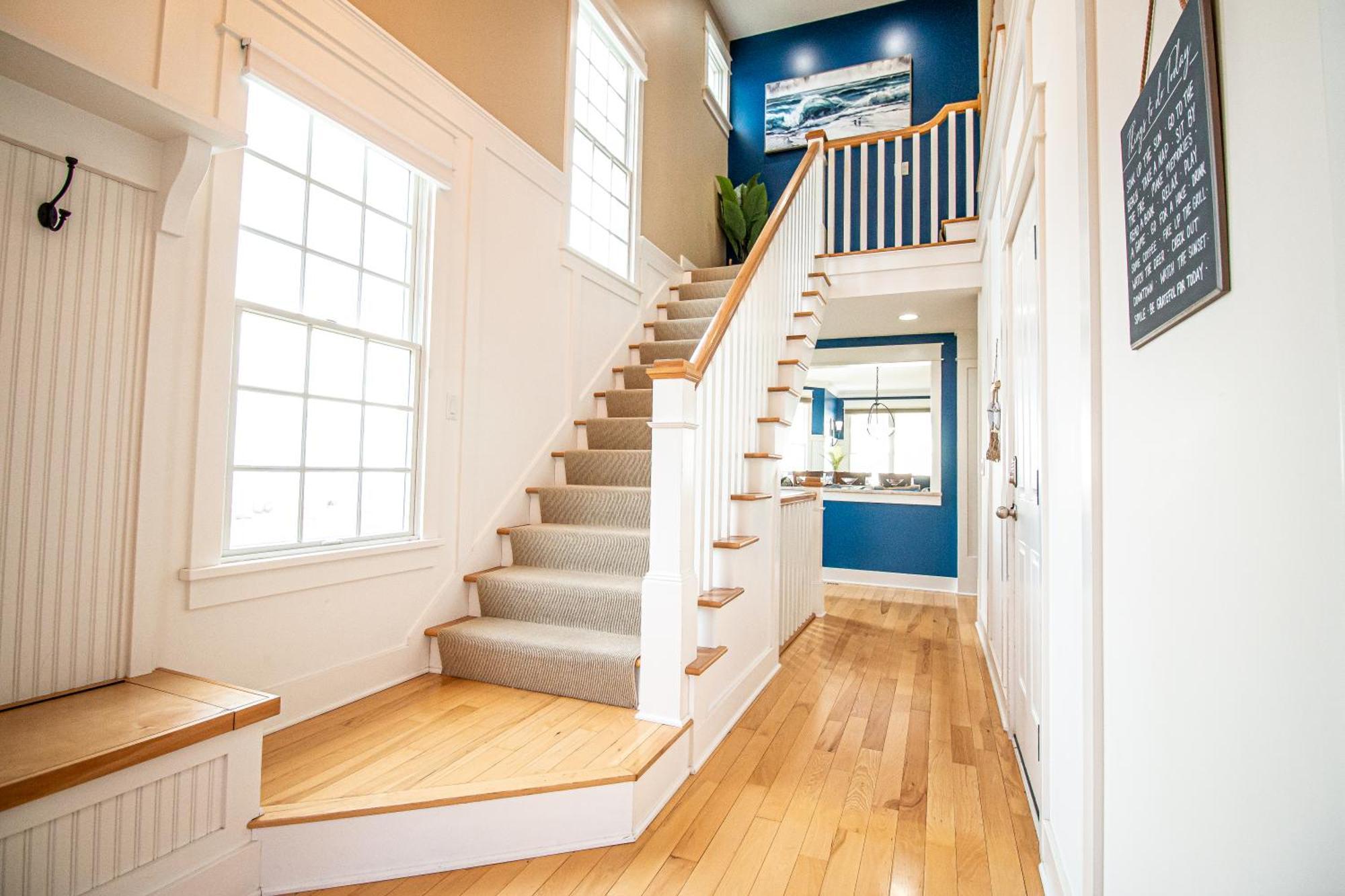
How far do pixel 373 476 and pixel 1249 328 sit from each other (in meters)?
→ 2.47

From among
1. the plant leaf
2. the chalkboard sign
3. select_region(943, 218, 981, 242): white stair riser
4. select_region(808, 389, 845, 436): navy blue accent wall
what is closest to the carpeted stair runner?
the chalkboard sign

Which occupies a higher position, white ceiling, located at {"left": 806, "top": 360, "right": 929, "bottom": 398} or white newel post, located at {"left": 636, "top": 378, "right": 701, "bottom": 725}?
white ceiling, located at {"left": 806, "top": 360, "right": 929, "bottom": 398}

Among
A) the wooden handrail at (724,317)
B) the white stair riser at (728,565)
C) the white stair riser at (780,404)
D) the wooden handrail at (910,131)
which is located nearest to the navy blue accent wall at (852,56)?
the wooden handrail at (910,131)

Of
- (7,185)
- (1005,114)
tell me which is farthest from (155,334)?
(1005,114)

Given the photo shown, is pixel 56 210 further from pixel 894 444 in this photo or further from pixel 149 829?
pixel 894 444

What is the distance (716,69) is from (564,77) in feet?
10.5

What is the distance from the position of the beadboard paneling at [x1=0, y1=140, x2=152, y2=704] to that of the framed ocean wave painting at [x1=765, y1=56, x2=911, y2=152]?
19.4ft

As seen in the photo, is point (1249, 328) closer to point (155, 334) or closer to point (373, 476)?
point (155, 334)

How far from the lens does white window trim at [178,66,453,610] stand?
1.80 metres

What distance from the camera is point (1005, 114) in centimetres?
247

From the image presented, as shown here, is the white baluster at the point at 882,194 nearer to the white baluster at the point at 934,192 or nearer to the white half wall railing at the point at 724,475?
the white baluster at the point at 934,192

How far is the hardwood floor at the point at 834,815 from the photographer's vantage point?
1.56m

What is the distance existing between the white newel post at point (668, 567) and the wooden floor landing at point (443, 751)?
117mm

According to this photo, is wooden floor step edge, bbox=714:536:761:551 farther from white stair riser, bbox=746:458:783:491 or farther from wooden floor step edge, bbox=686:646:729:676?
wooden floor step edge, bbox=686:646:729:676
